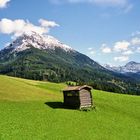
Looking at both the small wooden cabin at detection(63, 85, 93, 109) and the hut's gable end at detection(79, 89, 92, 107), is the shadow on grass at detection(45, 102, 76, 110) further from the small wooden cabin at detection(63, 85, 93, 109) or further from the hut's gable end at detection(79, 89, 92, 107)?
the hut's gable end at detection(79, 89, 92, 107)

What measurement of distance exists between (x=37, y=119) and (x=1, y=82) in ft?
89.6

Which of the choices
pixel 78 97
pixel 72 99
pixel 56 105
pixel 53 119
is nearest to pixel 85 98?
pixel 78 97

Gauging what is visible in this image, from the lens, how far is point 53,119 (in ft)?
178

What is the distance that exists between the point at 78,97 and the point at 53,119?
14644 mm

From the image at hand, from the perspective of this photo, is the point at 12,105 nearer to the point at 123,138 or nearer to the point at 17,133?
the point at 17,133

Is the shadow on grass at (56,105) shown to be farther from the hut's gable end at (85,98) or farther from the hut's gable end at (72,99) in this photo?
the hut's gable end at (85,98)

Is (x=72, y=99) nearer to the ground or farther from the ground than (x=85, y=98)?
nearer to the ground

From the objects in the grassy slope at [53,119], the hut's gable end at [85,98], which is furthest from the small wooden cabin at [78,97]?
the grassy slope at [53,119]

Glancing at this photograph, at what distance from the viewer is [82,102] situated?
224 ft

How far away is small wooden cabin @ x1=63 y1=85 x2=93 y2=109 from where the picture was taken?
67875mm

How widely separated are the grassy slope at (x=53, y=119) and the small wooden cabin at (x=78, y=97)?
241 cm

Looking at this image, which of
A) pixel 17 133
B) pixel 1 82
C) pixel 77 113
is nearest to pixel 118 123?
pixel 77 113

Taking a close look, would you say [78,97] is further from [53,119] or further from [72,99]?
[53,119]

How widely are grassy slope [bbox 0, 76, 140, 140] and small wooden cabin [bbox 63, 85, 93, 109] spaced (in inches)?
94.9
